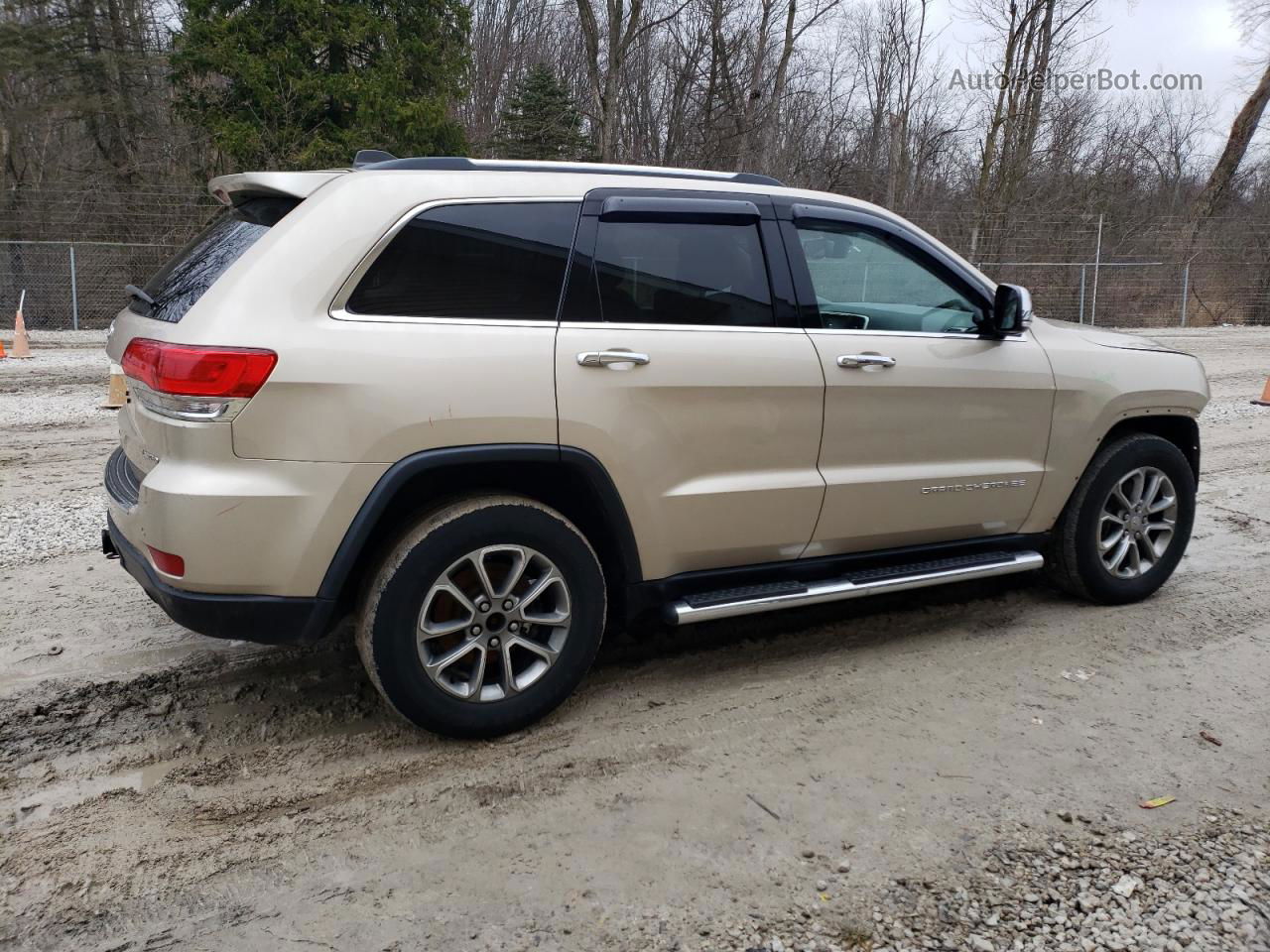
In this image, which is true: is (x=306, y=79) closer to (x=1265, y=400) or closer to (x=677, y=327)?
(x=1265, y=400)

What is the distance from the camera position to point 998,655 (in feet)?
14.0

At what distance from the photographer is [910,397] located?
4051 mm

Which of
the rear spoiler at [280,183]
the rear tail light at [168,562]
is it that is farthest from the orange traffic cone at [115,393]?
the rear tail light at [168,562]

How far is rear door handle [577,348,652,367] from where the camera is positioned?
11.2ft

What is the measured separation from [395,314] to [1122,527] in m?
3.60

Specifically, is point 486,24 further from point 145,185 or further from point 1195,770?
point 1195,770

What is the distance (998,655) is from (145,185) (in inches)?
794

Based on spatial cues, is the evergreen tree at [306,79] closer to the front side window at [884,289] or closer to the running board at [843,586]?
the front side window at [884,289]

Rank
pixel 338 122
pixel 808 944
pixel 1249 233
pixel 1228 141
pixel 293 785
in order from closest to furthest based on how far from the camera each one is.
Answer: pixel 808 944 < pixel 293 785 < pixel 338 122 < pixel 1249 233 < pixel 1228 141

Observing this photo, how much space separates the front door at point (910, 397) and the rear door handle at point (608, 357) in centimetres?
81

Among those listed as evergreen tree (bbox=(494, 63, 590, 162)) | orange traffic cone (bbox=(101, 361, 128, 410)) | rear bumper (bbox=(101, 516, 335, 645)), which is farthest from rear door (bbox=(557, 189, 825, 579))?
evergreen tree (bbox=(494, 63, 590, 162))

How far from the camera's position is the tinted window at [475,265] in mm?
3238

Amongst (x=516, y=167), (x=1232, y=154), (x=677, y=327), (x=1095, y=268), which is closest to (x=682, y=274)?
(x=677, y=327)

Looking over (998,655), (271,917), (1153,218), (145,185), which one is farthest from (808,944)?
(1153,218)
